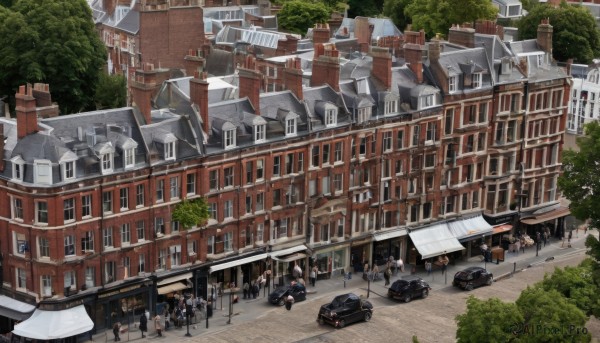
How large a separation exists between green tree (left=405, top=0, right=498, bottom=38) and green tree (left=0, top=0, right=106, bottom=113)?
47850mm

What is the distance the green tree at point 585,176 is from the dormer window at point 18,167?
34095 mm

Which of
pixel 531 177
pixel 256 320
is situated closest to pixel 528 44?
pixel 531 177

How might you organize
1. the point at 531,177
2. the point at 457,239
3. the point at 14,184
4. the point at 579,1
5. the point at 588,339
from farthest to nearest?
the point at 579,1 < the point at 531,177 < the point at 457,239 < the point at 14,184 < the point at 588,339

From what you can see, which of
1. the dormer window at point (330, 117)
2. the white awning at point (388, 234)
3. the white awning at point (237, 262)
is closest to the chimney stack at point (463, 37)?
the white awning at point (388, 234)

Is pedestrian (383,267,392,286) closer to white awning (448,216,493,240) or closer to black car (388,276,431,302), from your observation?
black car (388,276,431,302)

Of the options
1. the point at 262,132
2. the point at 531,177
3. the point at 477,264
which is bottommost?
the point at 477,264

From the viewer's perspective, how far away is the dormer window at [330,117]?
83.6 metres

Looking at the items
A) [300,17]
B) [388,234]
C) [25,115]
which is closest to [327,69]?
[388,234]

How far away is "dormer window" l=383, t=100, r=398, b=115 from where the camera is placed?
286ft

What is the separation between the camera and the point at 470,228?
306 feet

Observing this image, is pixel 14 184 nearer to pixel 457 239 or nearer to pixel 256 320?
pixel 256 320

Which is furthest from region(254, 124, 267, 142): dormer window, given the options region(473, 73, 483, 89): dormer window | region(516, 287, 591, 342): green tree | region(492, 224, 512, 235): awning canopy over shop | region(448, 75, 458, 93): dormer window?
region(516, 287, 591, 342): green tree

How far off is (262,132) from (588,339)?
1202 inches

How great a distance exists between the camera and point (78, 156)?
70.4 metres
